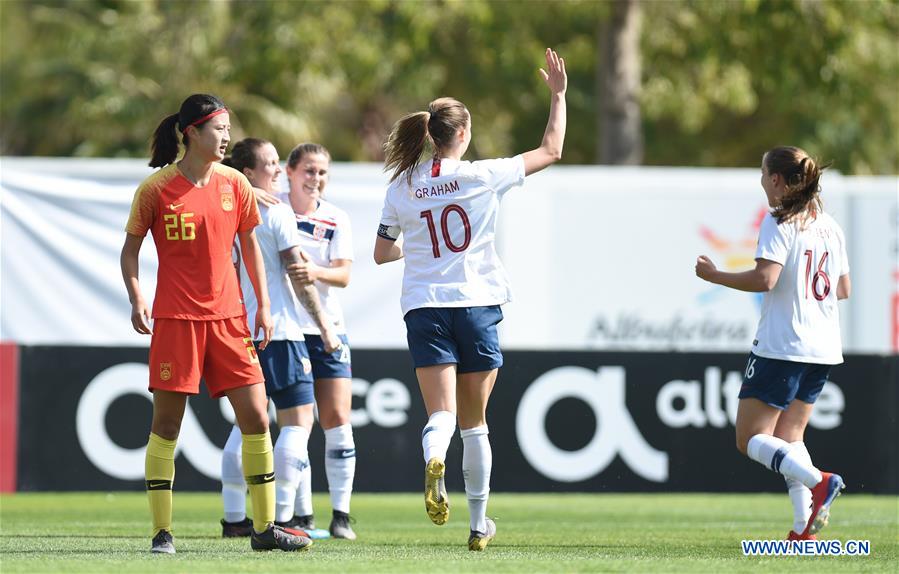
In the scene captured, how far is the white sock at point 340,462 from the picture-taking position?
8.43 m

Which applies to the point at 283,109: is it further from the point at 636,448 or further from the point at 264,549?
the point at 264,549

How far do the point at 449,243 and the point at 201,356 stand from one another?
4.23ft

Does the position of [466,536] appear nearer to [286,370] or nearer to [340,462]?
[340,462]

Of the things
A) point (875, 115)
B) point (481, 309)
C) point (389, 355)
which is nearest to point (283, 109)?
point (875, 115)

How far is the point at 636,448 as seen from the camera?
12.2 meters

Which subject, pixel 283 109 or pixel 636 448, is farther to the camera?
pixel 283 109

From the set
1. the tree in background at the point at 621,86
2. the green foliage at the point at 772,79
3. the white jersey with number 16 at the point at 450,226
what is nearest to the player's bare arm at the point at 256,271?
the white jersey with number 16 at the point at 450,226

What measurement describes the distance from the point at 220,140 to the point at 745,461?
21.8 feet

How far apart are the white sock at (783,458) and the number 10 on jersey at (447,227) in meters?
1.83

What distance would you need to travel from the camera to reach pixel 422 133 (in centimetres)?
729

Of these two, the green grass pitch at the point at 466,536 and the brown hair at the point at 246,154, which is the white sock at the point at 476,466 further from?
the brown hair at the point at 246,154

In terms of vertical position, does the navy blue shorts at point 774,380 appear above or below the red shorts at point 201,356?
below

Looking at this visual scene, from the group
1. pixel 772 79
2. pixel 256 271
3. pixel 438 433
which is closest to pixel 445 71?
pixel 772 79

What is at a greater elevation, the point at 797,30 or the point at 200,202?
the point at 797,30
